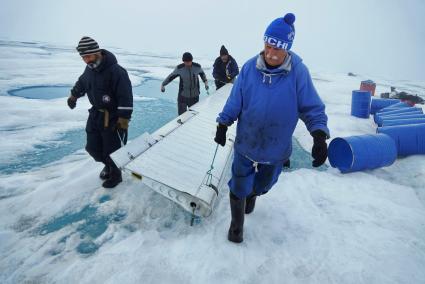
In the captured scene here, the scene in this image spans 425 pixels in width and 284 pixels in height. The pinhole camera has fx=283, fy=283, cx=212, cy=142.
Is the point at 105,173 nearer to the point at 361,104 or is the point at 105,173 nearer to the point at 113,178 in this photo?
the point at 113,178

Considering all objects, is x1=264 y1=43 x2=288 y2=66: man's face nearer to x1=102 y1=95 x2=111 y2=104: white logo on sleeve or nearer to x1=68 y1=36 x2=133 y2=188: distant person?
x1=68 y1=36 x2=133 y2=188: distant person

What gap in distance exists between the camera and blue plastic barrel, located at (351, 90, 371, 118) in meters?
8.55

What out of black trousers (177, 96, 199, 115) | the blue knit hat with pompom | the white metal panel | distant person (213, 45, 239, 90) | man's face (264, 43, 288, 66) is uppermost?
the blue knit hat with pompom

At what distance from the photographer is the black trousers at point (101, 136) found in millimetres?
3793

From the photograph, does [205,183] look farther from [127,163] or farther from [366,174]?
[366,174]

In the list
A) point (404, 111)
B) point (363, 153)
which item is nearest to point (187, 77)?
point (363, 153)

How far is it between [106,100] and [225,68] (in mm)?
5369

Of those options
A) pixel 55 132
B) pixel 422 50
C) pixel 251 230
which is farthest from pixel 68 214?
pixel 422 50

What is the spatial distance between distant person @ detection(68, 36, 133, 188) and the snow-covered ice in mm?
533

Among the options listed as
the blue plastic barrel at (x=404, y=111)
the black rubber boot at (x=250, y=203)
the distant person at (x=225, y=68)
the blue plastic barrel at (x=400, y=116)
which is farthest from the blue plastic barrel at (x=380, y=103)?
the black rubber boot at (x=250, y=203)

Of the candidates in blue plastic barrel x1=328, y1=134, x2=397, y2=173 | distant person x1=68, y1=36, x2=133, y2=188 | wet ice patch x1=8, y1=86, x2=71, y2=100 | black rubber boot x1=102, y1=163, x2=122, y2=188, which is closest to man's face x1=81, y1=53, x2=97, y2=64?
distant person x1=68, y1=36, x2=133, y2=188

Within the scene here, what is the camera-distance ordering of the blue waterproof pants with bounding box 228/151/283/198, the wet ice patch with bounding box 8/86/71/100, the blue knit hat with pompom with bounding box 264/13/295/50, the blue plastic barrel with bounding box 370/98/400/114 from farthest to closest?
the wet ice patch with bounding box 8/86/71/100 < the blue plastic barrel with bounding box 370/98/400/114 < the blue waterproof pants with bounding box 228/151/283/198 < the blue knit hat with pompom with bounding box 264/13/295/50

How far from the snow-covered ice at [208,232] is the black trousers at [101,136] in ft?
1.47

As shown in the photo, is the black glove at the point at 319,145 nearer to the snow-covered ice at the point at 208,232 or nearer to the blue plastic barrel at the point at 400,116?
the snow-covered ice at the point at 208,232
